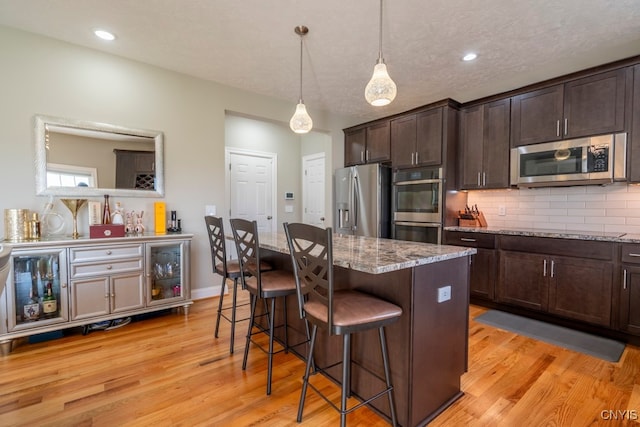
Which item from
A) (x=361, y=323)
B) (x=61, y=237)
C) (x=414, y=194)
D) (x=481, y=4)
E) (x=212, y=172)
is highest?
(x=481, y=4)

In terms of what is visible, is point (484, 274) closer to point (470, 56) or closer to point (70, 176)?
point (470, 56)

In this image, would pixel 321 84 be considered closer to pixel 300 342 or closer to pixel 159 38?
pixel 159 38

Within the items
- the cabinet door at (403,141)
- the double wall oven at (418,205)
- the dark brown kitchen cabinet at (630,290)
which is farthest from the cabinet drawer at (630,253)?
the cabinet door at (403,141)

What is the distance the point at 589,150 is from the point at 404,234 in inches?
82.7

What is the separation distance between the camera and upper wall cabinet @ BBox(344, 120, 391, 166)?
4402 millimetres

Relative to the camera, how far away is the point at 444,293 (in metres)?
1.64

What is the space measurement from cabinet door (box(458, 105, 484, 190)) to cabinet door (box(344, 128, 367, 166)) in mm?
1498

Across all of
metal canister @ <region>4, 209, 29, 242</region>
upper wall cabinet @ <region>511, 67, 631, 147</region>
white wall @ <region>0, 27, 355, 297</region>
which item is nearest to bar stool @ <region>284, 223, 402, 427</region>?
white wall @ <region>0, 27, 355, 297</region>

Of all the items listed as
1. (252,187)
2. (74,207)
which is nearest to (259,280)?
(74,207)

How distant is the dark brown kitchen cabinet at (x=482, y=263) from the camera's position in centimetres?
323

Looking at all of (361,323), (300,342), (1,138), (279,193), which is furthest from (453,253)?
(279,193)

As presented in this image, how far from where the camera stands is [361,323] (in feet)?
4.45

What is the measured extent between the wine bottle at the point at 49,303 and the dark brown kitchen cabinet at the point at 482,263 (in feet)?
13.3

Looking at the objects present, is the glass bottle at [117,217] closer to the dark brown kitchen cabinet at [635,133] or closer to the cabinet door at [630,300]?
the cabinet door at [630,300]
